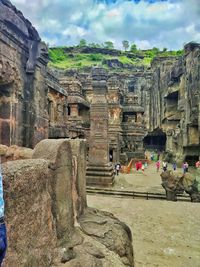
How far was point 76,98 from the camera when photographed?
21609 mm

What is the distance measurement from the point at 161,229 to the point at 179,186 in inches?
211

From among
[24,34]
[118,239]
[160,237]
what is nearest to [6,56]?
[24,34]

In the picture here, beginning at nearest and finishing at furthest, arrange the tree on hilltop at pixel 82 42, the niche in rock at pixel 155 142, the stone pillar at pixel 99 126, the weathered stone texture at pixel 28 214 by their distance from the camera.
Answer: the weathered stone texture at pixel 28 214 → the stone pillar at pixel 99 126 → the niche in rock at pixel 155 142 → the tree on hilltop at pixel 82 42

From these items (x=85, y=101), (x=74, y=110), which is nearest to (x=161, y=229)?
(x=74, y=110)

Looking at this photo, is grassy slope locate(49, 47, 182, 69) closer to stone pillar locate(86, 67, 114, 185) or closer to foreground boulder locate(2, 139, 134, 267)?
stone pillar locate(86, 67, 114, 185)

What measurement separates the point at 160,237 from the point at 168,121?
93.6 feet

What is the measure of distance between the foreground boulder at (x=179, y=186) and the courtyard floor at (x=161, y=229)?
9.99 feet

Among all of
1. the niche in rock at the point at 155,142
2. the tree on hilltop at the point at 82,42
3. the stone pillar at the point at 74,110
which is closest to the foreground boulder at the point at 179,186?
the stone pillar at the point at 74,110

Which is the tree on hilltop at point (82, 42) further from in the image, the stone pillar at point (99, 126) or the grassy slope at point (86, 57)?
the stone pillar at point (99, 126)

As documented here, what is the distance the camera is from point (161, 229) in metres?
4.73

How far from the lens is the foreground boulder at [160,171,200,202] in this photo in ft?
31.3

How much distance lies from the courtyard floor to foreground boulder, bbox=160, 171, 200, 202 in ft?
9.99

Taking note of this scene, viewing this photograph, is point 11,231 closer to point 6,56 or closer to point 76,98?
point 6,56

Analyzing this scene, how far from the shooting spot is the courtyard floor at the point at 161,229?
361 centimetres
